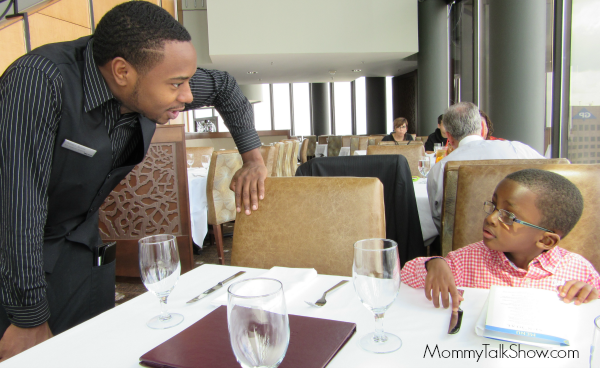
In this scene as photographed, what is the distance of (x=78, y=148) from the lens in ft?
3.08

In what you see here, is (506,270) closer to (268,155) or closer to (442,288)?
(442,288)

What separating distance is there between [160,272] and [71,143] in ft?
1.25

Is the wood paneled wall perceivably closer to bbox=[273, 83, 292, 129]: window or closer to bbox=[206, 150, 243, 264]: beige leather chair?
bbox=[206, 150, 243, 264]: beige leather chair

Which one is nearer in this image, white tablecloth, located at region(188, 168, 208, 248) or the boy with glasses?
the boy with glasses

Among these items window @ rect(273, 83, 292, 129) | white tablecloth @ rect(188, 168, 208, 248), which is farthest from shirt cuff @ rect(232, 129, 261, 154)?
window @ rect(273, 83, 292, 129)

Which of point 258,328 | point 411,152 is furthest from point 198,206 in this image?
point 258,328

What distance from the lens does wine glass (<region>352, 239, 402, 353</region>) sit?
652 mm

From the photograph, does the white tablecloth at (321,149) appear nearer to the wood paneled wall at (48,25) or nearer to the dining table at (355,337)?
the wood paneled wall at (48,25)

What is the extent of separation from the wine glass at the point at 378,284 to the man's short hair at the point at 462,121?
215 centimetres

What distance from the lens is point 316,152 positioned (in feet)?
36.0

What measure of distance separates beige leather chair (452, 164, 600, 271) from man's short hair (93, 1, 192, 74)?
99cm

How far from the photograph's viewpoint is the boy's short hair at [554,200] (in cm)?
101

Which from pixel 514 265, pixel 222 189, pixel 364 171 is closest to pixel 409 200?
pixel 364 171

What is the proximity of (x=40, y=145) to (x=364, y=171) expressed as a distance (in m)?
1.51
